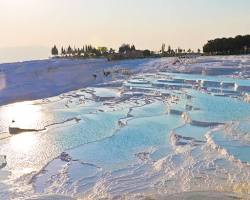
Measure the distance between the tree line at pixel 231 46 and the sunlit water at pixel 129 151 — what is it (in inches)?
1181

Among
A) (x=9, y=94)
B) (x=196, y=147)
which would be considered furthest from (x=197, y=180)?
(x=9, y=94)

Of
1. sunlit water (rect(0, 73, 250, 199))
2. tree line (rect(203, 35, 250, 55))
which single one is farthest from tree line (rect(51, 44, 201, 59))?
sunlit water (rect(0, 73, 250, 199))

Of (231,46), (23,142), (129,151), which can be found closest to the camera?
(129,151)

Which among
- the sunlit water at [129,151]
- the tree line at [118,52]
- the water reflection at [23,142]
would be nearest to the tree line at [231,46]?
the tree line at [118,52]

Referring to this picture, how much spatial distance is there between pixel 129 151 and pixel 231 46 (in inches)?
1557

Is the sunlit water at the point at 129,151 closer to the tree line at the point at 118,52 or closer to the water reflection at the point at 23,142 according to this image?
the water reflection at the point at 23,142

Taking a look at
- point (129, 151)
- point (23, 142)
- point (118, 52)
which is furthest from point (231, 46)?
point (129, 151)

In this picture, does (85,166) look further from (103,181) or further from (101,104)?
(101,104)

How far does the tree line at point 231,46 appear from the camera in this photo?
48.2m

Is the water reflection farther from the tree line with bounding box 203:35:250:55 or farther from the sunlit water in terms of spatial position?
the tree line with bounding box 203:35:250:55

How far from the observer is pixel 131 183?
8.77 meters

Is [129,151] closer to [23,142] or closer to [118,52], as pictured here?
[23,142]

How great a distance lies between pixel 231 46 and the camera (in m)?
48.8

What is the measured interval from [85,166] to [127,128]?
4.15 metres
